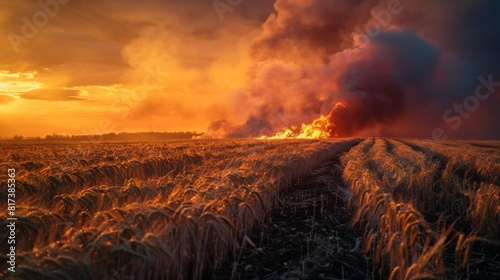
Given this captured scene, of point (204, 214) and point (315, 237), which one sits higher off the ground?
point (204, 214)

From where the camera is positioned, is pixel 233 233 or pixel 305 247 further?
pixel 233 233

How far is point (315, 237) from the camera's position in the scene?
6.18 metres

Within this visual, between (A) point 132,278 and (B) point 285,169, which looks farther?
(B) point 285,169

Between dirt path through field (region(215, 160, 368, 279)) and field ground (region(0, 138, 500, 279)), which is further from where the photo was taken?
dirt path through field (region(215, 160, 368, 279))

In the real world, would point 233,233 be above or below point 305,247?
above

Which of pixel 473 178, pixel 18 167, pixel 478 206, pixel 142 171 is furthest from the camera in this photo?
pixel 473 178

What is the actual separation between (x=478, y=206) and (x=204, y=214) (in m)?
5.89

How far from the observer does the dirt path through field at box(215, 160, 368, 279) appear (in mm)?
4789

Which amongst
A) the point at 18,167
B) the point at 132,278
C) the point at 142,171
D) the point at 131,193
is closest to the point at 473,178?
the point at 142,171

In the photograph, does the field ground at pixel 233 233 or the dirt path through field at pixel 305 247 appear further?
the dirt path through field at pixel 305 247

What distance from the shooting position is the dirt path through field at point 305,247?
15.7 feet

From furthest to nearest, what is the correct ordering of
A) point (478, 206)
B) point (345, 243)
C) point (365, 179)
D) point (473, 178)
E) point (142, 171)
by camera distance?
1. point (473, 178)
2. point (142, 171)
3. point (365, 179)
4. point (478, 206)
5. point (345, 243)

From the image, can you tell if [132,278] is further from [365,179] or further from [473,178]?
[473,178]

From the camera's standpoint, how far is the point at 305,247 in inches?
225
